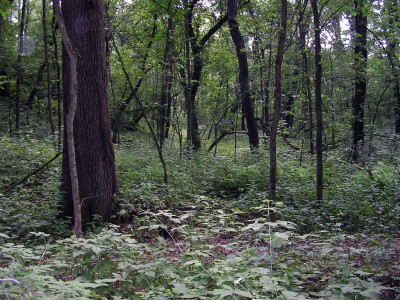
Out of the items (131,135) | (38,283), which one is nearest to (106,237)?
(38,283)

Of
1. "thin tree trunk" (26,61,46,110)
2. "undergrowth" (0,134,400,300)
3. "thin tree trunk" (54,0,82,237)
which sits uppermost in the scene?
"thin tree trunk" (26,61,46,110)

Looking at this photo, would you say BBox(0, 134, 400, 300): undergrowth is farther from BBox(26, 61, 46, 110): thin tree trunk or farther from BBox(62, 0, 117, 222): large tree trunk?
BBox(26, 61, 46, 110): thin tree trunk

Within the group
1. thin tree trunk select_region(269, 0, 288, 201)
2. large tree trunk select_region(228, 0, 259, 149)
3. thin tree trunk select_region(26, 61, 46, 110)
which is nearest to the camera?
thin tree trunk select_region(269, 0, 288, 201)

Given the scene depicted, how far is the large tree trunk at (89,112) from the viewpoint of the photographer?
6.41 meters

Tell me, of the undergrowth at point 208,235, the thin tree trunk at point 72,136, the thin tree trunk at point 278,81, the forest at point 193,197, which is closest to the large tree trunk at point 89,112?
the forest at point 193,197

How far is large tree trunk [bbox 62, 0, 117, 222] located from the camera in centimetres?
641

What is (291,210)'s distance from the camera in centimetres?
709

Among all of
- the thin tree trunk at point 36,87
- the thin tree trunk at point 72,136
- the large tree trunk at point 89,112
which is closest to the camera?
the thin tree trunk at point 72,136

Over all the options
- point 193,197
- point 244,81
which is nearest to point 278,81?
point 193,197

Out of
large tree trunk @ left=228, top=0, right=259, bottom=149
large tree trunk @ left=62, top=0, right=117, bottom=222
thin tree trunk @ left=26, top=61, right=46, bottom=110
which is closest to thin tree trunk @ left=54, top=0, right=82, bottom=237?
large tree trunk @ left=62, top=0, right=117, bottom=222

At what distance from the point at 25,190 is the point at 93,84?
106 inches

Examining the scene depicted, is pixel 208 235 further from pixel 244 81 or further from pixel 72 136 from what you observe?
pixel 244 81

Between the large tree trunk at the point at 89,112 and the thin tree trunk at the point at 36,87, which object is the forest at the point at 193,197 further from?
the thin tree trunk at the point at 36,87

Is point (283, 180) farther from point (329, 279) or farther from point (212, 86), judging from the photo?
point (212, 86)
